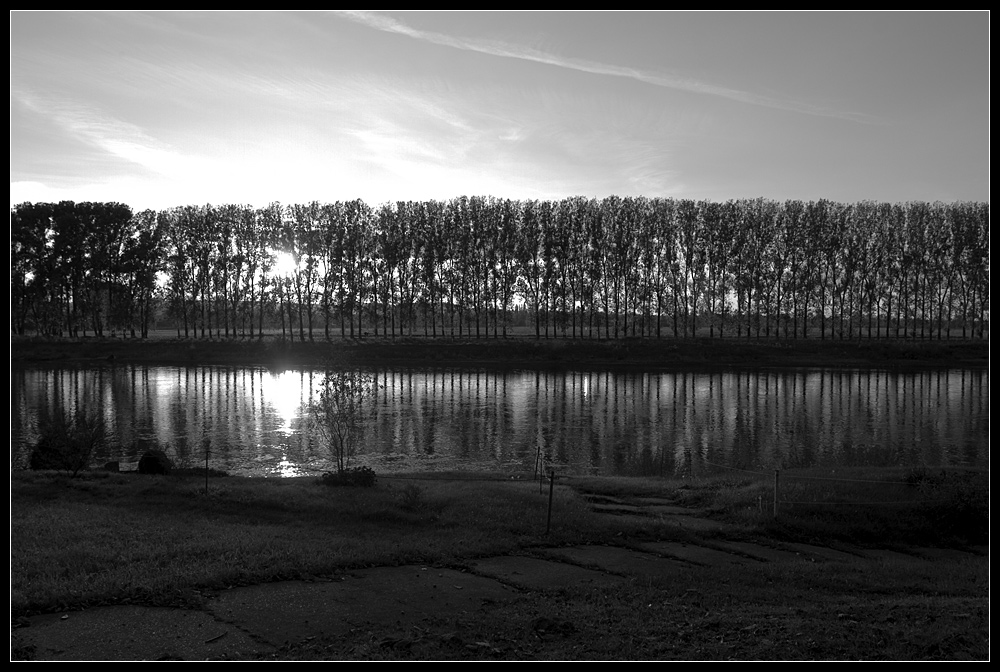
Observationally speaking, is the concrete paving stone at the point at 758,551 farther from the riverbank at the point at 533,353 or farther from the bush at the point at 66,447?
the riverbank at the point at 533,353

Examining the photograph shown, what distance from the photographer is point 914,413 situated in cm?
3753

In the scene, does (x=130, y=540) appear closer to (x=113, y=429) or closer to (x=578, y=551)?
(x=578, y=551)

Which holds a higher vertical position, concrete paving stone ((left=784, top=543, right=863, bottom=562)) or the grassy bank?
the grassy bank

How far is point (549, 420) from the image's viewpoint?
35.1m

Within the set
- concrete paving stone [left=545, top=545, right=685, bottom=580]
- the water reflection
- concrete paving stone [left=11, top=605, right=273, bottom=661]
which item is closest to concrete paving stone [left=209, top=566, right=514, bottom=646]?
concrete paving stone [left=11, top=605, right=273, bottom=661]

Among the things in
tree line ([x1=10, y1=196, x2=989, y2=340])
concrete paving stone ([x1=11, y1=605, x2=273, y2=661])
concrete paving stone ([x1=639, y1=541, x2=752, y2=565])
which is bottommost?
concrete paving stone ([x1=639, y1=541, x2=752, y2=565])

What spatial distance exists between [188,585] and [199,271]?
83881 mm

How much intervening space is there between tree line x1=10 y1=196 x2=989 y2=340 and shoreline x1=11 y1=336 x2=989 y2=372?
9.87m

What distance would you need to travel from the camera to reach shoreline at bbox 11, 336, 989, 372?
68.3 metres

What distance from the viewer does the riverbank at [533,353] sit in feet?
225

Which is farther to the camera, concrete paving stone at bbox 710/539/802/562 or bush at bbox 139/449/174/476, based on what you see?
bush at bbox 139/449/174/476

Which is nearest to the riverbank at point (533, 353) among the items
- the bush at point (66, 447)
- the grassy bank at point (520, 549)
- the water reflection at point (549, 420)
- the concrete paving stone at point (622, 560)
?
the water reflection at point (549, 420)

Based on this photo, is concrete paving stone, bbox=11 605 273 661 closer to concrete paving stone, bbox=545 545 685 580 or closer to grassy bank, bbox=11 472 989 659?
grassy bank, bbox=11 472 989 659

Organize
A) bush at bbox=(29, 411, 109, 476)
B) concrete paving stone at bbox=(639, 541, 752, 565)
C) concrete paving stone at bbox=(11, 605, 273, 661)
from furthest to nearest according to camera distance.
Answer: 1. bush at bbox=(29, 411, 109, 476)
2. concrete paving stone at bbox=(639, 541, 752, 565)
3. concrete paving stone at bbox=(11, 605, 273, 661)
